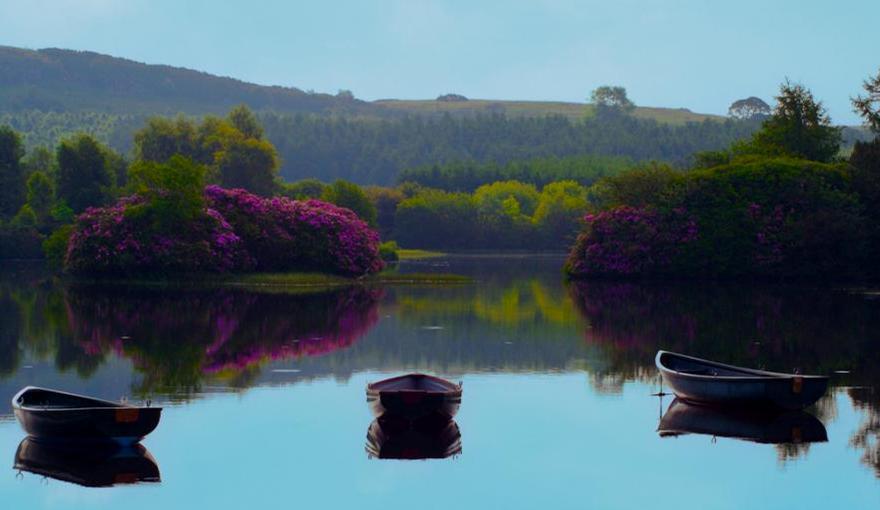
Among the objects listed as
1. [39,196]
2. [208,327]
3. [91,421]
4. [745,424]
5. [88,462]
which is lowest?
[39,196]

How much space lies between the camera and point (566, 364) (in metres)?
49.8

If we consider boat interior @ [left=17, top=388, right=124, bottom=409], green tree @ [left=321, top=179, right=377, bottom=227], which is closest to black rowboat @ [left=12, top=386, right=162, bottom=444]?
boat interior @ [left=17, top=388, right=124, bottom=409]

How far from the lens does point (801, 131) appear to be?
11475 cm

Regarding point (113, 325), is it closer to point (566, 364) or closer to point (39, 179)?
point (566, 364)

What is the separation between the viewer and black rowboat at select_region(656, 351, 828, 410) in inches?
1437

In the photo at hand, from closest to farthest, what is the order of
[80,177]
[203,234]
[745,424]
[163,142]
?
[745,424]
[203,234]
[80,177]
[163,142]

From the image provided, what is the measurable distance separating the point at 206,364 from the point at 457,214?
496ft

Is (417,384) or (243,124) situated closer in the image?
(417,384)

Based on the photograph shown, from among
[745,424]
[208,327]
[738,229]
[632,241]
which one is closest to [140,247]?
[208,327]

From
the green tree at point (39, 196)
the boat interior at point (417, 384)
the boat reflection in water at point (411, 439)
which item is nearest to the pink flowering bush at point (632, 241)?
the green tree at point (39, 196)

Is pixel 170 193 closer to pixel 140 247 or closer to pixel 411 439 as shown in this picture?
pixel 140 247

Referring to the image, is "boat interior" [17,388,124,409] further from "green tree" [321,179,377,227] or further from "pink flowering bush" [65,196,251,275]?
"green tree" [321,179,377,227]

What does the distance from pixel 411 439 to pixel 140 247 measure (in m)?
62.4

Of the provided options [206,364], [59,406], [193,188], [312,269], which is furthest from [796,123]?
[59,406]
